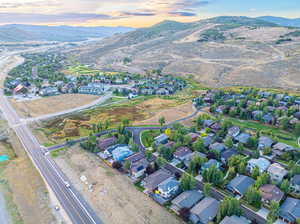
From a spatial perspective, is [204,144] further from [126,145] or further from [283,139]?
[283,139]

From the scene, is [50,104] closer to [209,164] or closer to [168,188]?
[168,188]

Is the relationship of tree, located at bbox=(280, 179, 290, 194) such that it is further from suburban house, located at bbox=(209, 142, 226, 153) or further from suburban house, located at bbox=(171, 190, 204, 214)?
suburban house, located at bbox=(209, 142, 226, 153)

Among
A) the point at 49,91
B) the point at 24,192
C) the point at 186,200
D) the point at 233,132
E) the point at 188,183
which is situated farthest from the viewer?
the point at 49,91

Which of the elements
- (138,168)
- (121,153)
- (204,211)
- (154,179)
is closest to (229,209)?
(204,211)

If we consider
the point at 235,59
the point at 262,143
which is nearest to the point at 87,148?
the point at 262,143

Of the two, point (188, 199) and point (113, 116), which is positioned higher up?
point (188, 199)

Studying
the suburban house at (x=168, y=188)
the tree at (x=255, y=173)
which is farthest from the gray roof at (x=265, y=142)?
the suburban house at (x=168, y=188)
